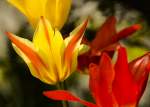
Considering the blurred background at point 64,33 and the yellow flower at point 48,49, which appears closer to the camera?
the yellow flower at point 48,49

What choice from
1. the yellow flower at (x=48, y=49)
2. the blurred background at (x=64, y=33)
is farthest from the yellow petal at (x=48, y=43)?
the blurred background at (x=64, y=33)

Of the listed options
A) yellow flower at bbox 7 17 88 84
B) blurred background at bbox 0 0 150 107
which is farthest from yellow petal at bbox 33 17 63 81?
blurred background at bbox 0 0 150 107

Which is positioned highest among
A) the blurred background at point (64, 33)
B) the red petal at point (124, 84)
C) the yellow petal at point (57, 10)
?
the yellow petal at point (57, 10)

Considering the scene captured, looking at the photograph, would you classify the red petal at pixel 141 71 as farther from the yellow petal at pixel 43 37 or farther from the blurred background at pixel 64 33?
the blurred background at pixel 64 33

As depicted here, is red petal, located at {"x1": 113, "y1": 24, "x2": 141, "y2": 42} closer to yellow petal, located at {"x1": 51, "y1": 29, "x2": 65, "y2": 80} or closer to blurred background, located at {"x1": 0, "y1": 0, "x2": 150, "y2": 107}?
yellow petal, located at {"x1": 51, "y1": 29, "x2": 65, "y2": 80}

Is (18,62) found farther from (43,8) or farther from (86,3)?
(43,8)

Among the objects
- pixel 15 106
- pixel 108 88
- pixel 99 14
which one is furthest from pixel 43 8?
pixel 99 14
